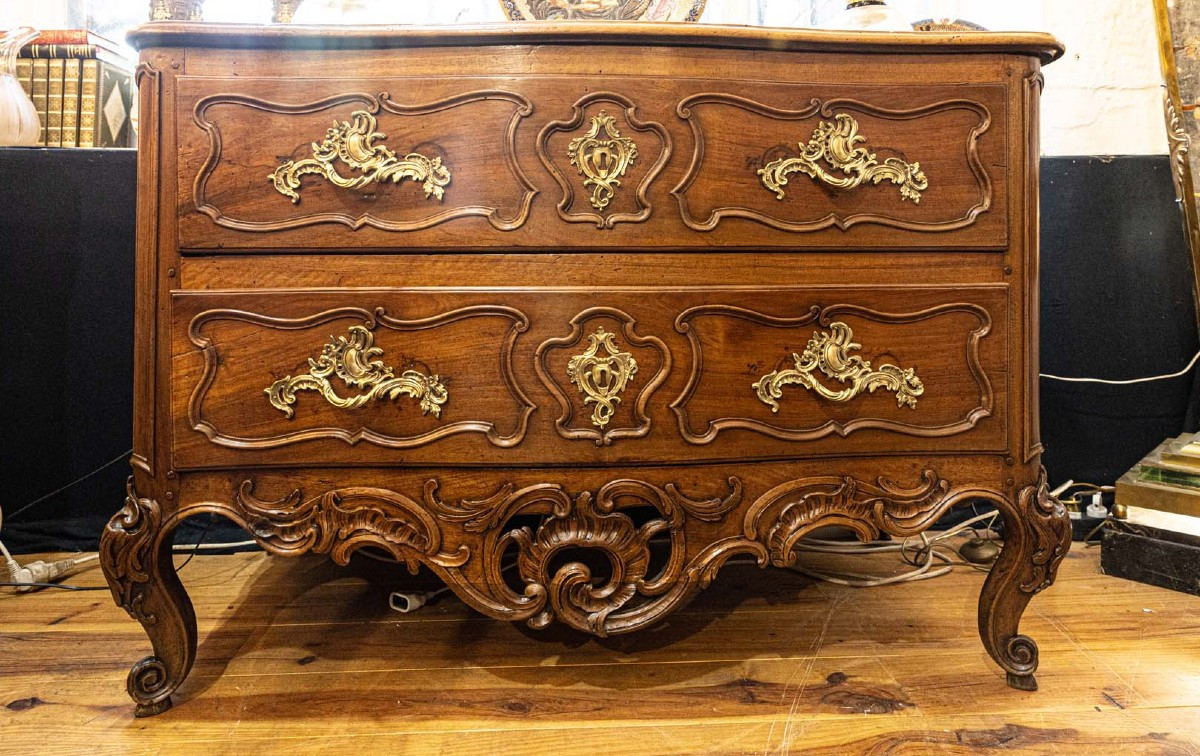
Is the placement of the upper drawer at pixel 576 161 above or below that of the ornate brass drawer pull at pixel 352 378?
above

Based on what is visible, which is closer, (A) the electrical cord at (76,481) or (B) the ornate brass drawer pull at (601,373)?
(B) the ornate brass drawer pull at (601,373)

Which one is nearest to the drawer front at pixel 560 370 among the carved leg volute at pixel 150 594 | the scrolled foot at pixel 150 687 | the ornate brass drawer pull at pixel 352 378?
the ornate brass drawer pull at pixel 352 378

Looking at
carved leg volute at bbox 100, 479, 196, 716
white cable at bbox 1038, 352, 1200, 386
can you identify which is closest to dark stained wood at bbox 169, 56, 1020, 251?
carved leg volute at bbox 100, 479, 196, 716

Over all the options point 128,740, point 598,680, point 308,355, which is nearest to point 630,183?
point 308,355

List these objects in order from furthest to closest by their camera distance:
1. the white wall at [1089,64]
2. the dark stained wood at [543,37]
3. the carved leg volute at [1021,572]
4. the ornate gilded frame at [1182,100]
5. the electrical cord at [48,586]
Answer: the white wall at [1089,64] < the ornate gilded frame at [1182,100] < the electrical cord at [48,586] < the carved leg volute at [1021,572] < the dark stained wood at [543,37]

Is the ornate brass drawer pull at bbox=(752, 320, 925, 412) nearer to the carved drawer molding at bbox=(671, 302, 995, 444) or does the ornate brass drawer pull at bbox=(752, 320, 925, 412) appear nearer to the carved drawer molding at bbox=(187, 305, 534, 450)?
the carved drawer molding at bbox=(671, 302, 995, 444)

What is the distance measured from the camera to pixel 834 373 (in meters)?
0.96

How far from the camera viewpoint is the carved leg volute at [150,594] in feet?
3.08

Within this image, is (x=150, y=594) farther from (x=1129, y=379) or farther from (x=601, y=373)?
(x=1129, y=379)

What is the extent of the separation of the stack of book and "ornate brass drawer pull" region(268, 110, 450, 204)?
92 centimetres

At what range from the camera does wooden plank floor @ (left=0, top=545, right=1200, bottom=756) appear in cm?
94

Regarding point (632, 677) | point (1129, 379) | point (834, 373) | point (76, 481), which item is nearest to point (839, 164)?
point (834, 373)

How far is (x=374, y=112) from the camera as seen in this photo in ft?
2.99

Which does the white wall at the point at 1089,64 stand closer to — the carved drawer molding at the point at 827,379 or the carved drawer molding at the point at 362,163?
the carved drawer molding at the point at 362,163
